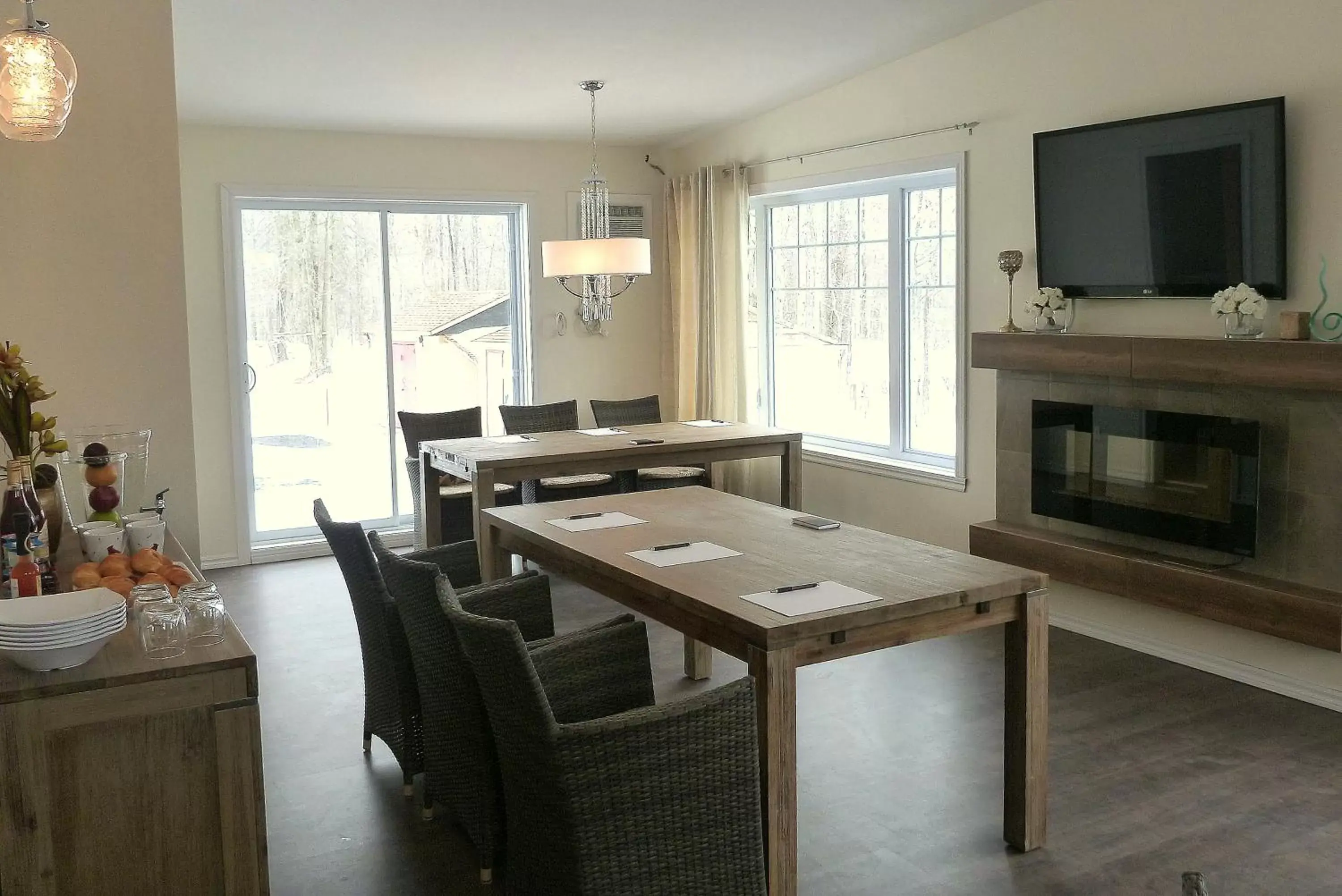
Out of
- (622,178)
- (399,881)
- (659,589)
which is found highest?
(622,178)

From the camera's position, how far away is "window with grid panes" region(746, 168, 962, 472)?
19.4 feet

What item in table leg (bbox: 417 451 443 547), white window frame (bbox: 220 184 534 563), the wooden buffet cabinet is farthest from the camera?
white window frame (bbox: 220 184 534 563)

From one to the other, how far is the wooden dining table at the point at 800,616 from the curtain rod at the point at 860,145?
2615mm

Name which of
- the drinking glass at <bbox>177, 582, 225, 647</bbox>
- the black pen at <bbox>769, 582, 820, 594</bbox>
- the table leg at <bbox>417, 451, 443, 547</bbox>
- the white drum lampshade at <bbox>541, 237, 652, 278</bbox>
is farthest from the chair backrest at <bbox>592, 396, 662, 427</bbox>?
the drinking glass at <bbox>177, 582, 225, 647</bbox>

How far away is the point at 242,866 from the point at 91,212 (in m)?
2.12

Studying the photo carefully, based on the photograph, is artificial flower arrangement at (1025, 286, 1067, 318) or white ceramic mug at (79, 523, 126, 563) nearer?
white ceramic mug at (79, 523, 126, 563)

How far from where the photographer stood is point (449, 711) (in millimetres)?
2980

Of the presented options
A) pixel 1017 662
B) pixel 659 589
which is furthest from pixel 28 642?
pixel 1017 662

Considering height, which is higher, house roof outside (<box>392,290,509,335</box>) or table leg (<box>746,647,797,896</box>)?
house roof outside (<box>392,290,509,335</box>)

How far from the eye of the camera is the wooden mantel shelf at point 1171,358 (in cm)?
389

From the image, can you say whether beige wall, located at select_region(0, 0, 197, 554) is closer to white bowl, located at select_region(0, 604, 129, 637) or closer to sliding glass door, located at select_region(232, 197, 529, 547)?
white bowl, located at select_region(0, 604, 129, 637)

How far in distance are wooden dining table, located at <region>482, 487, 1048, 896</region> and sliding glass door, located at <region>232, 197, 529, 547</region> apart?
3.60 m

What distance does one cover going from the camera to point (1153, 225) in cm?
455

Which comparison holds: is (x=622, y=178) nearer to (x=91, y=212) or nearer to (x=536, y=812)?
(x=91, y=212)
